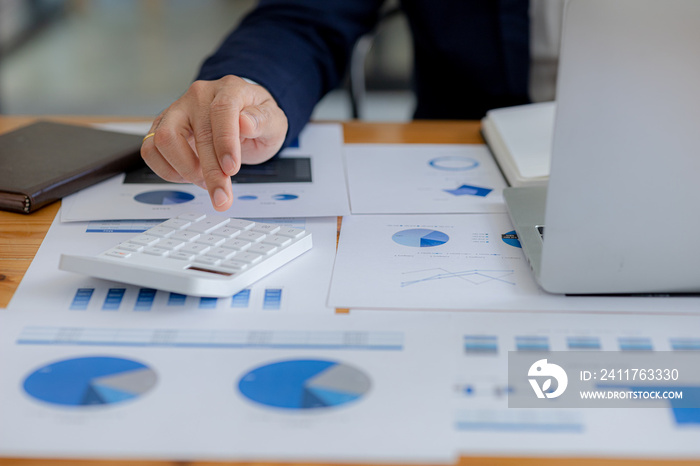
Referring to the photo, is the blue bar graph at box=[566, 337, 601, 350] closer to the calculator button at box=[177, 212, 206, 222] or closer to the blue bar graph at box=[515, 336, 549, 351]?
the blue bar graph at box=[515, 336, 549, 351]

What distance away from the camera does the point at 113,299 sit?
1.61 ft

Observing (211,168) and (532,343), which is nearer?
(532,343)

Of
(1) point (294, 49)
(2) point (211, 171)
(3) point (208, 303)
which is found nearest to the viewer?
(3) point (208, 303)

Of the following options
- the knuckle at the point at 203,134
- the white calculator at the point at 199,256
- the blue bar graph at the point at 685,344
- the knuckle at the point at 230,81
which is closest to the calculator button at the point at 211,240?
the white calculator at the point at 199,256

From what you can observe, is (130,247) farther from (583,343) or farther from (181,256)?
(583,343)

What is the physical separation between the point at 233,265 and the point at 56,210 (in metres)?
0.25

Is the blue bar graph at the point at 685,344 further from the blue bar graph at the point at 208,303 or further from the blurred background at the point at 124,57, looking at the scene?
the blurred background at the point at 124,57

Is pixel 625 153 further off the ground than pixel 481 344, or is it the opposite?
pixel 625 153

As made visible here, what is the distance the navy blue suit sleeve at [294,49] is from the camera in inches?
32.3

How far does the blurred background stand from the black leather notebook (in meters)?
1.80

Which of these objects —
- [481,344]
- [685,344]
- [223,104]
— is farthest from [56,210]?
[685,344]

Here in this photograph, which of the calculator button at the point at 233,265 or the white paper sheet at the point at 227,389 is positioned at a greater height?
the calculator button at the point at 233,265

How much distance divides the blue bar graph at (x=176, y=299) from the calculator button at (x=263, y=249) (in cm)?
7

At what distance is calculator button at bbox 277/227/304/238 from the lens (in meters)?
0.56
